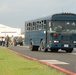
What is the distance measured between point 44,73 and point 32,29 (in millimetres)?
22525

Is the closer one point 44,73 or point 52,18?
point 44,73

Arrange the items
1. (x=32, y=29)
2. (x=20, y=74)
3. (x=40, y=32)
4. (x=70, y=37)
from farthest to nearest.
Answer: (x=32, y=29) → (x=40, y=32) → (x=70, y=37) → (x=20, y=74)

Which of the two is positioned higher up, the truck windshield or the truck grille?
the truck windshield

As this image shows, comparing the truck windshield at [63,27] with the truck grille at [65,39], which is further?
the truck grille at [65,39]

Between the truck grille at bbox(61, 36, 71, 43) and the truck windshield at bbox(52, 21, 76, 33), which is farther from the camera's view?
the truck grille at bbox(61, 36, 71, 43)

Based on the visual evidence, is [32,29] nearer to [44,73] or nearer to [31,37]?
[31,37]

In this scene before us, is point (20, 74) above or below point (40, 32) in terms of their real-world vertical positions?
below

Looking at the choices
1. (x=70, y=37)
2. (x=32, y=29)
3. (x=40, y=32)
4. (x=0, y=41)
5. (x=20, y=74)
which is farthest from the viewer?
(x=0, y=41)

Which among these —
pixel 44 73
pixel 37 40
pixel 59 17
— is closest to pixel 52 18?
pixel 59 17

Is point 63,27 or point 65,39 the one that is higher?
point 63,27

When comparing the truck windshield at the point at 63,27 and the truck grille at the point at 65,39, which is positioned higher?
the truck windshield at the point at 63,27

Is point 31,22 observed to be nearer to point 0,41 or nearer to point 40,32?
point 40,32

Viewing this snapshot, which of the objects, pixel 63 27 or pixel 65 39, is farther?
pixel 65 39

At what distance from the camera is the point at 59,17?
31766mm
